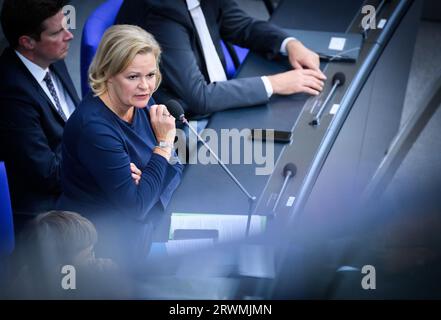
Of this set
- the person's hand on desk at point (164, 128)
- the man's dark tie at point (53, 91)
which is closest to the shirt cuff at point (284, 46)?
the person's hand on desk at point (164, 128)

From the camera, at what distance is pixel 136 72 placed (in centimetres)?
215

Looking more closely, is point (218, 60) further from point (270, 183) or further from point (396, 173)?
point (396, 173)

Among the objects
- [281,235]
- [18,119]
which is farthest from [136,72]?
[281,235]

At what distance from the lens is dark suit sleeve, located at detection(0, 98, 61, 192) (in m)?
2.26

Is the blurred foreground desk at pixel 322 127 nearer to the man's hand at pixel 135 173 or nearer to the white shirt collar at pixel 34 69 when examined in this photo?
the man's hand at pixel 135 173

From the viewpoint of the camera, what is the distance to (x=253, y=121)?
8.49 feet

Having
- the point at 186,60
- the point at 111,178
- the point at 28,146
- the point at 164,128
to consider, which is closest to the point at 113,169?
the point at 111,178

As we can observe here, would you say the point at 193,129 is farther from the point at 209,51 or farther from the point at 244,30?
the point at 244,30

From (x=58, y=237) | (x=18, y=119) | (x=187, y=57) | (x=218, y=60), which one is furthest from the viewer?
(x=218, y=60)

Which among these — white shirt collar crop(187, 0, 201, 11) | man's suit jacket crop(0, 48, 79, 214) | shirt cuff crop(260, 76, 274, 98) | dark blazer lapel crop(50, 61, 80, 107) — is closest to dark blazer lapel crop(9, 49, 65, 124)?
man's suit jacket crop(0, 48, 79, 214)

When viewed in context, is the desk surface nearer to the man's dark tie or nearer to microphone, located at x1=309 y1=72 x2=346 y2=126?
microphone, located at x1=309 y1=72 x2=346 y2=126

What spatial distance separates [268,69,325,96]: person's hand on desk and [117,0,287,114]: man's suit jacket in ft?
0.17
